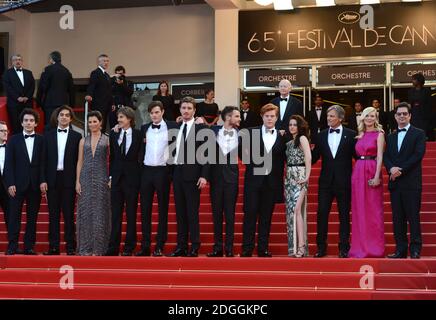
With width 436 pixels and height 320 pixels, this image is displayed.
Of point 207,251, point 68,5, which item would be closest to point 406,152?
point 207,251

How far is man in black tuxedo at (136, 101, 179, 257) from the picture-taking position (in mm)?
9359

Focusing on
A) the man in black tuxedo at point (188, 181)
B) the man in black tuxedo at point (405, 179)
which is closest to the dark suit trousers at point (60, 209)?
the man in black tuxedo at point (188, 181)

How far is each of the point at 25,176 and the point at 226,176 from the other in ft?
8.31

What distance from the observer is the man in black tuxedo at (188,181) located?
9234 millimetres

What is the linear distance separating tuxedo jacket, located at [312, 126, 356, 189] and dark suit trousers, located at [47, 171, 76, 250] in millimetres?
3093

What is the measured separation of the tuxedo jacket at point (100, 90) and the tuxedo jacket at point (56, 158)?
3480 millimetres

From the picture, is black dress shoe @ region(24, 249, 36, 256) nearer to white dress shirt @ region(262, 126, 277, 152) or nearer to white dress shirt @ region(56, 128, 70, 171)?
white dress shirt @ region(56, 128, 70, 171)

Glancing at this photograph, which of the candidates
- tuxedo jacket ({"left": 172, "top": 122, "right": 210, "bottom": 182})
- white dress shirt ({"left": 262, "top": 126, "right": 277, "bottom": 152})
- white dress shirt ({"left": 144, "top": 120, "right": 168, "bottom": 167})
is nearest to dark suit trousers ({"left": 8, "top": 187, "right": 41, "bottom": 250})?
white dress shirt ({"left": 144, "top": 120, "right": 168, "bottom": 167})

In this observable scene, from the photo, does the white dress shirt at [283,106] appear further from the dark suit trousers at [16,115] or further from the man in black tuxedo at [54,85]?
the dark suit trousers at [16,115]

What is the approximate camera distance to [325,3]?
18.3 metres

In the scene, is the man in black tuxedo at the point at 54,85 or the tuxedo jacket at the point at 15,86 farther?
the tuxedo jacket at the point at 15,86

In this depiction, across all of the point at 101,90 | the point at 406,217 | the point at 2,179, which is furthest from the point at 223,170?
the point at 101,90
